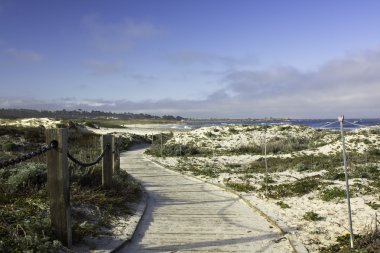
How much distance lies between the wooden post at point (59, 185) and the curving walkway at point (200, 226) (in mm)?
1095

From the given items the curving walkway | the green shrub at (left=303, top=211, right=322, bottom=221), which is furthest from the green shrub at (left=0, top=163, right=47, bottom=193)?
the green shrub at (left=303, top=211, right=322, bottom=221)

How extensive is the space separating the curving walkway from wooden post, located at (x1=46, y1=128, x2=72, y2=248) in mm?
1095

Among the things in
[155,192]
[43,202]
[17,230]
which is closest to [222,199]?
[155,192]

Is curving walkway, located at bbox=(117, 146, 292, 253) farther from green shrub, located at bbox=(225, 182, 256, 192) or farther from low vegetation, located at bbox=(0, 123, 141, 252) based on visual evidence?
low vegetation, located at bbox=(0, 123, 141, 252)

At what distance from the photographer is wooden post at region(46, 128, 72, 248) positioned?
5656 millimetres

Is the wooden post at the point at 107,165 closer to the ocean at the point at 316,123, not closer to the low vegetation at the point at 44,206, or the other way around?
the low vegetation at the point at 44,206

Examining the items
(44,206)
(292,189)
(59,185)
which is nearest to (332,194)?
(292,189)

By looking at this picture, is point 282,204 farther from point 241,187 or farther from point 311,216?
point 241,187

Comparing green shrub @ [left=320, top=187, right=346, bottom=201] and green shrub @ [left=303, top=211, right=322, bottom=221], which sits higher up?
green shrub @ [left=320, top=187, right=346, bottom=201]

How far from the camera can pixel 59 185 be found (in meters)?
5.68

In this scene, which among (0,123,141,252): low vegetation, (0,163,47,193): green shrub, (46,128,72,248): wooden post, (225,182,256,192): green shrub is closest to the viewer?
(0,123,141,252): low vegetation

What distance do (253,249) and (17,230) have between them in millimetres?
3516

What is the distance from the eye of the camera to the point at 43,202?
7332 mm

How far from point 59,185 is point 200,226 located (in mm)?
3067
